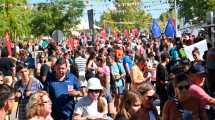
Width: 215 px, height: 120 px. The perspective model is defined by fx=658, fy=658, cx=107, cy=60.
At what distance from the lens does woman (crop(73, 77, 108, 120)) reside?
855 centimetres

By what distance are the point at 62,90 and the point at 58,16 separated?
5308cm

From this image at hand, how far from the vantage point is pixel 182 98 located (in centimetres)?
708

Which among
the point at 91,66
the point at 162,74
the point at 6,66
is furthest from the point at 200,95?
the point at 91,66

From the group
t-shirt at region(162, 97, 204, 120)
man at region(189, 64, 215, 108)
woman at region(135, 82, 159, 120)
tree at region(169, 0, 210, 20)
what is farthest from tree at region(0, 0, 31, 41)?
t-shirt at region(162, 97, 204, 120)

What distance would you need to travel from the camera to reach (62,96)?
9633 millimetres

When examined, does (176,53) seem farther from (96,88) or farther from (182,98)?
(182,98)

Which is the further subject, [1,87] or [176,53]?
[176,53]

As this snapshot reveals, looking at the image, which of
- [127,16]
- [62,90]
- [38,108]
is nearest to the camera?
[38,108]

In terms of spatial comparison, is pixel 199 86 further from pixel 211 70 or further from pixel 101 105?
pixel 101 105

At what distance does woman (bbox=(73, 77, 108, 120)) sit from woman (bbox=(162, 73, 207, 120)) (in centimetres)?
151

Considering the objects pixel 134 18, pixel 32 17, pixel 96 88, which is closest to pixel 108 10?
pixel 134 18

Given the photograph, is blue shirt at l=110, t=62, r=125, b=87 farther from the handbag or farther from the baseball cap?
the handbag

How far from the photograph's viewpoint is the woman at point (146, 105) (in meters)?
7.12

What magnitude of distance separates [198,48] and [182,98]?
748 centimetres
